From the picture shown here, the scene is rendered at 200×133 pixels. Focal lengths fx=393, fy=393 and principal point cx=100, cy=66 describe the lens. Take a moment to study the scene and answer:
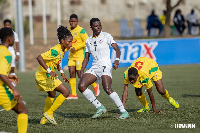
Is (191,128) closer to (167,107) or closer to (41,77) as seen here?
(167,107)

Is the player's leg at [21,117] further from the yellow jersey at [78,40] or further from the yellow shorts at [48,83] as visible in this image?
the yellow jersey at [78,40]

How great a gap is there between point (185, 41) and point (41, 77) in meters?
14.5

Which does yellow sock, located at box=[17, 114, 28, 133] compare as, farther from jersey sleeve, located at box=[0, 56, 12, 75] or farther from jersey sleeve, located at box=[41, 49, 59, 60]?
jersey sleeve, located at box=[41, 49, 59, 60]

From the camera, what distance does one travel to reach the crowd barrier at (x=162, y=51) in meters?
20.6

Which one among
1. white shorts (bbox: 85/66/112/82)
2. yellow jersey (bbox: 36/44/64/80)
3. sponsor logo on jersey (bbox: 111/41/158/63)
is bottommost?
sponsor logo on jersey (bbox: 111/41/158/63)

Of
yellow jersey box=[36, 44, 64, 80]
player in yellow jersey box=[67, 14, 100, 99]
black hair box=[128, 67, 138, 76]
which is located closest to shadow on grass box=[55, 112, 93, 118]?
yellow jersey box=[36, 44, 64, 80]

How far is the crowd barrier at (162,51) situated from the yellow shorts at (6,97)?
14.6 m

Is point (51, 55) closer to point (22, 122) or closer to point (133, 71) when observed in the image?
point (133, 71)

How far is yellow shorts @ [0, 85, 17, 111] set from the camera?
5859 mm

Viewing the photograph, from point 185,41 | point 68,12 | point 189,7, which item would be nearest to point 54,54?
point 185,41

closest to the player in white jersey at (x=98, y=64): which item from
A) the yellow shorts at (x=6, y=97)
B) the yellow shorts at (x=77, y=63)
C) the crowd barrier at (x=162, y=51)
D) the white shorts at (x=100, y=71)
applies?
the white shorts at (x=100, y=71)

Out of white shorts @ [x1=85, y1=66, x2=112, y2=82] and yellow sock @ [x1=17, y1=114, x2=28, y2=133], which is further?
white shorts @ [x1=85, y1=66, x2=112, y2=82]

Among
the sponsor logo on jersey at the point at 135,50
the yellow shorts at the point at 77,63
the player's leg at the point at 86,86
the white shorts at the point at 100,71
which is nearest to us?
the player's leg at the point at 86,86

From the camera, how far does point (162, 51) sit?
20.8 meters
